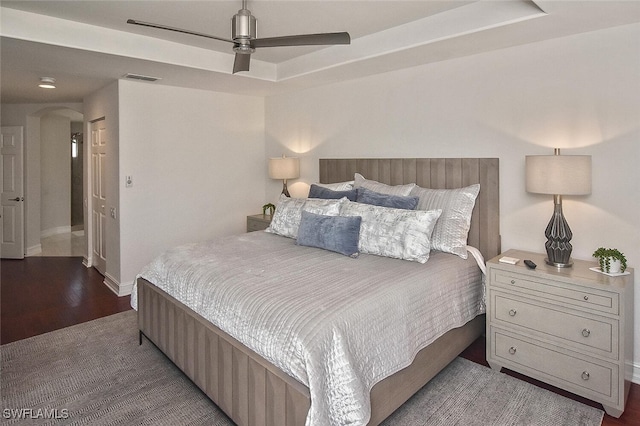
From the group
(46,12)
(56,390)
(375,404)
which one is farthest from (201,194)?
(375,404)

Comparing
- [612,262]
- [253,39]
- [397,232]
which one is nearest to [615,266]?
[612,262]

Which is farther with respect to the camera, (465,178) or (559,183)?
(465,178)

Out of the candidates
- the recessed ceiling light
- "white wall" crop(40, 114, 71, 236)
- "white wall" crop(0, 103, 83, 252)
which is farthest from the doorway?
the recessed ceiling light

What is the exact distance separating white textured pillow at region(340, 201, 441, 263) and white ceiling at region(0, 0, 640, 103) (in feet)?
4.38

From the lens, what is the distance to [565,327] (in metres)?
2.26

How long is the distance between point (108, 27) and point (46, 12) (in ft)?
1.36

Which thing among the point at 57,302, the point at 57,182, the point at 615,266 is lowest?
the point at 57,302

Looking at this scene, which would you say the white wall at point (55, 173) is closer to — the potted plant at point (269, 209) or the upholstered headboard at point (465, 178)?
the potted plant at point (269, 209)

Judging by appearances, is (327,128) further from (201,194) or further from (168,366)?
(168,366)

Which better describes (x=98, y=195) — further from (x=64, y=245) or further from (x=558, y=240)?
(x=558, y=240)

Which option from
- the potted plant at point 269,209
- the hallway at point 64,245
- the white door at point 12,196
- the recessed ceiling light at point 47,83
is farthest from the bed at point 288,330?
the white door at point 12,196

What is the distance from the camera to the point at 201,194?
4.73 m

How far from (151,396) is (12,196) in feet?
17.5

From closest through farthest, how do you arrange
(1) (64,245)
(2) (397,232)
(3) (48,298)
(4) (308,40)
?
(4) (308,40)
(2) (397,232)
(3) (48,298)
(1) (64,245)
